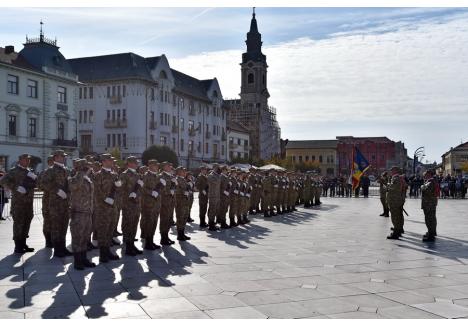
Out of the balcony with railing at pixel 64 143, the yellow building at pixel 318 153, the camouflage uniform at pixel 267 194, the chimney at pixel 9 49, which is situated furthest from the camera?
the yellow building at pixel 318 153

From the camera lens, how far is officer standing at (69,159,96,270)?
29.0 feet

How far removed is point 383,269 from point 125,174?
19.3ft

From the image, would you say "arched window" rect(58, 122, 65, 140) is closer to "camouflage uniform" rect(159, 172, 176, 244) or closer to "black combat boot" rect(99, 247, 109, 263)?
"camouflage uniform" rect(159, 172, 176, 244)

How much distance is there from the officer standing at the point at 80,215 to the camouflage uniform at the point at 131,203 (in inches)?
68.5

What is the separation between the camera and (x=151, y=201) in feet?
38.1

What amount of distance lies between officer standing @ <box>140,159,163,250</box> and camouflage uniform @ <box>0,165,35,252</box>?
2.44m

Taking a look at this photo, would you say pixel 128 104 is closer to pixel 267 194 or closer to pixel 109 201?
pixel 267 194

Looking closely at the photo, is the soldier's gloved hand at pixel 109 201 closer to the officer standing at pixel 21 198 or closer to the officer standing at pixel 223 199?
the officer standing at pixel 21 198

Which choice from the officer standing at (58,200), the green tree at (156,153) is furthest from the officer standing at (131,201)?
the green tree at (156,153)

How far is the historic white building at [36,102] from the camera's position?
43281 mm

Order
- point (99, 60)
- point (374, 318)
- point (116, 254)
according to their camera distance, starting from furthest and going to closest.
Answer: point (99, 60) → point (116, 254) → point (374, 318)
